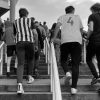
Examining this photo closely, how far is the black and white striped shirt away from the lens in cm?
716

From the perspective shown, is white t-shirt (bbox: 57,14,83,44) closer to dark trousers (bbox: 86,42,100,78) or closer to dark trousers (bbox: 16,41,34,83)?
dark trousers (bbox: 86,42,100,78)

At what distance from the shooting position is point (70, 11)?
708 centimetres

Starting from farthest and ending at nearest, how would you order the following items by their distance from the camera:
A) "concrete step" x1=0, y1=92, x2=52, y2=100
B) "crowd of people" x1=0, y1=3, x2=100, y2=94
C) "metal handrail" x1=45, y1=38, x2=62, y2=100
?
1. "crowd of people" x1=0, y1=3, x2=100, y2=94
2. "concrete step" x1=0, y1=92, x2=52, y2=100
3. "metal handrail" x1=45, y1=38, x2=62, y2=100

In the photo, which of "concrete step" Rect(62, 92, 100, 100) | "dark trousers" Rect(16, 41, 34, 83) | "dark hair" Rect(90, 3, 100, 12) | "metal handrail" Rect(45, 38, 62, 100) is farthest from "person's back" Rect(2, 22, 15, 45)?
"concrete step" Rect(62, 92, 100, 100)

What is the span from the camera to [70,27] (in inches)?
273

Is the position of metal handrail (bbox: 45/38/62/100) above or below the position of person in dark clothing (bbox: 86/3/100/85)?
below

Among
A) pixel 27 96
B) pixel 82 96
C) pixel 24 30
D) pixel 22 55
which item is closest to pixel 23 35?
pixel 24 30

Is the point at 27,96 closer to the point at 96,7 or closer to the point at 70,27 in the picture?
the point at 70,27

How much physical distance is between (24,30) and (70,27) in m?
0.99

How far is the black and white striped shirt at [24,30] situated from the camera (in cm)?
716

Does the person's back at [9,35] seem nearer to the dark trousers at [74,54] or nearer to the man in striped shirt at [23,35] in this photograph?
the man in striped shirt at [23,35]

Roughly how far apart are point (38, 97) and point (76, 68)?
0.95 metres

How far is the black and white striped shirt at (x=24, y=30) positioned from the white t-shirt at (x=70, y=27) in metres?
0.69

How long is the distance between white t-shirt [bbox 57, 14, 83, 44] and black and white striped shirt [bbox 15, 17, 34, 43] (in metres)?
0.69
